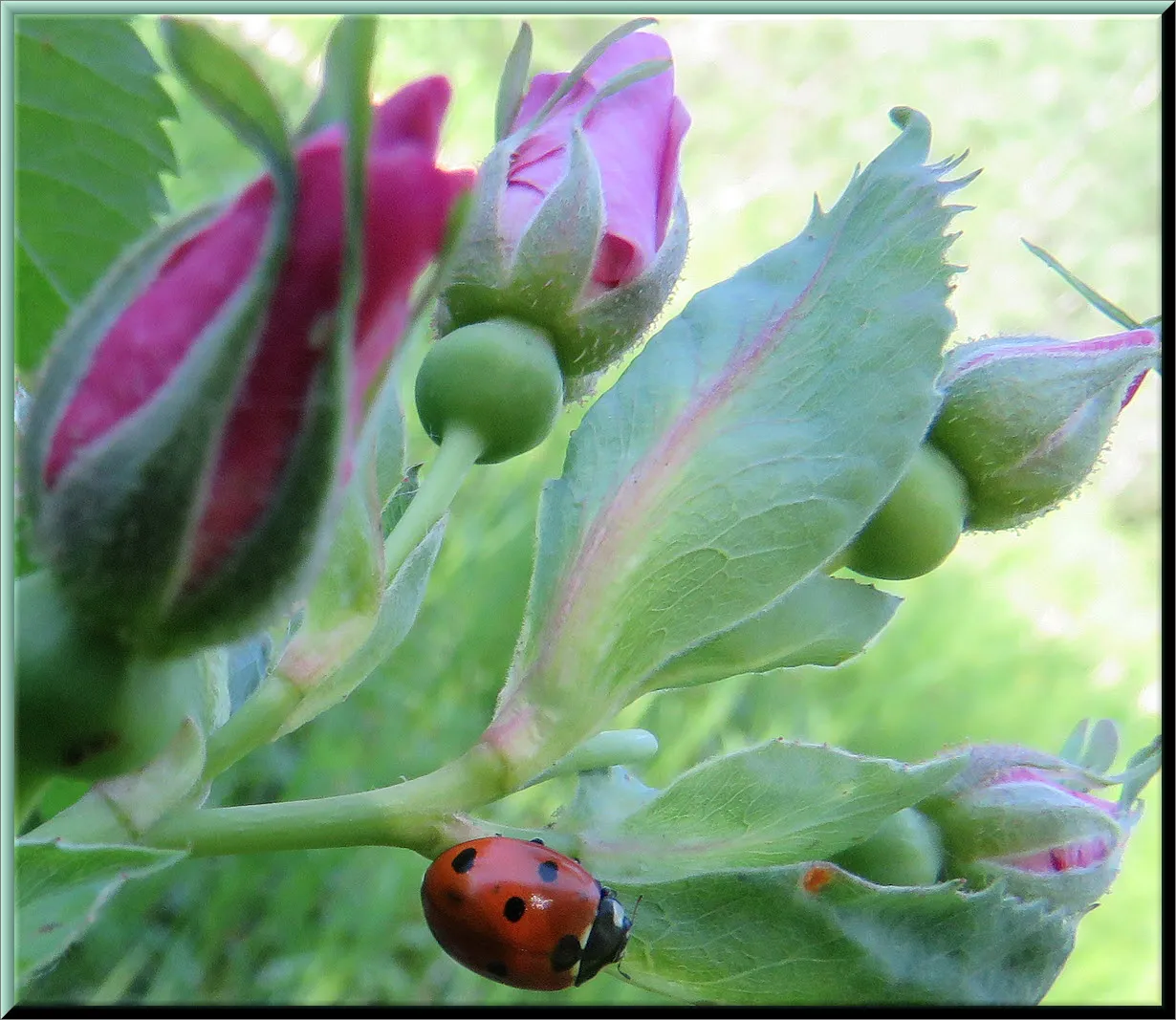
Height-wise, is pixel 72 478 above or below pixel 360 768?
above

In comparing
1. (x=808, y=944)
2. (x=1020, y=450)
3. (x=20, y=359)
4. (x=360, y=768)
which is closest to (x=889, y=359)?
(x=1020, y=450)

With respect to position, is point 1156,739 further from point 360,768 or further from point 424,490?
point 360,768

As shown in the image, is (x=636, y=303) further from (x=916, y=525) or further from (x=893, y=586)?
(x=893, y=586)

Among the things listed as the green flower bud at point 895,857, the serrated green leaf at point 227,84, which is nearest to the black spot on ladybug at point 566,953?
the green flower bud at point 895,857

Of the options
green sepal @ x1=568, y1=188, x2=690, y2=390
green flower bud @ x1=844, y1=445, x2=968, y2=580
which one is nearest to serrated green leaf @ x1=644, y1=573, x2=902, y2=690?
green flower bud @ x1=844, y1=445, x2=968, y2=580

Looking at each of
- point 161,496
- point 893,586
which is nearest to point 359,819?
point 161,496

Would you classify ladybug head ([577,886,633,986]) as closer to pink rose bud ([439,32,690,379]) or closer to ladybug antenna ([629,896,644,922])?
ladybug antenna ([629,896,644,922])
